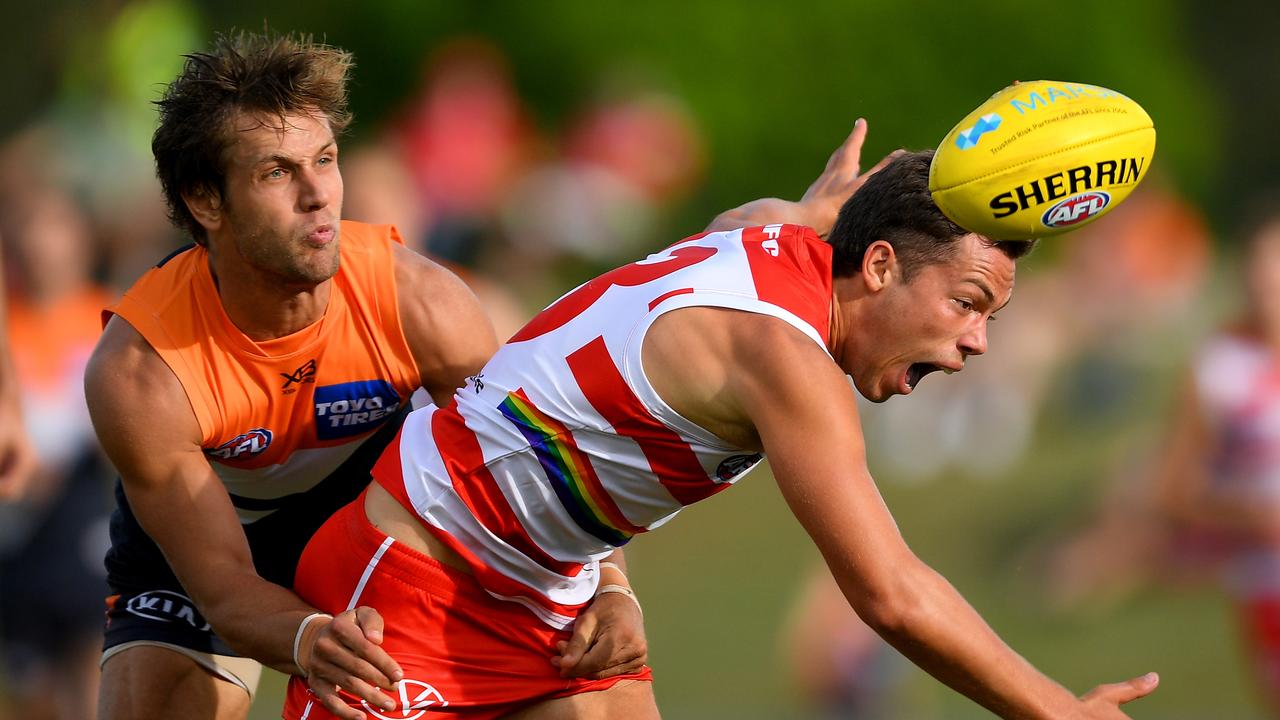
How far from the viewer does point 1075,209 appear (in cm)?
323

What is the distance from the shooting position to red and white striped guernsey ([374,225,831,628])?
3.12 m

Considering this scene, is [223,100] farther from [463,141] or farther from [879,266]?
[463,141]

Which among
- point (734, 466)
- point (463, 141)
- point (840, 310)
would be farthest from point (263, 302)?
point (463, 141)

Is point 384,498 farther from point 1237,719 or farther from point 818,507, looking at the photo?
point 1237,719

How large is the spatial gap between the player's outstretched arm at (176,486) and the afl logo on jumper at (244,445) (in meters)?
0.11

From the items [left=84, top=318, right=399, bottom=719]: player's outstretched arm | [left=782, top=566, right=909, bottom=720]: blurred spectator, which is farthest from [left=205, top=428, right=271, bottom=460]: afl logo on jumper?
[left=782, top=566, right=909, bottom=720]: blurred spectator

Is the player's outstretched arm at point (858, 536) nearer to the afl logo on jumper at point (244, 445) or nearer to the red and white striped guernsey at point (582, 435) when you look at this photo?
the red and white striped guernsey at point (582, 435)

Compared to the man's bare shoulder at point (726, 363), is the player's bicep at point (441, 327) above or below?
above

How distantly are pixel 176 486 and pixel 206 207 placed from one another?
68 cm

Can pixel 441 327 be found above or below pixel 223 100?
below

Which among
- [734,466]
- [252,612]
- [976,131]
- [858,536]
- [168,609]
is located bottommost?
[858,536]

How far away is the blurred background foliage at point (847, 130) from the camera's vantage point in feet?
32.4

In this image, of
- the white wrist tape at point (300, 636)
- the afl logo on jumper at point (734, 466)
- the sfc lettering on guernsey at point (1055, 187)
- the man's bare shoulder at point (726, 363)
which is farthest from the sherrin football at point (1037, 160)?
the white wrist tape at point (300, 636)

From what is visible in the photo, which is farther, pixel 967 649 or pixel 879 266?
pixel 879 266
